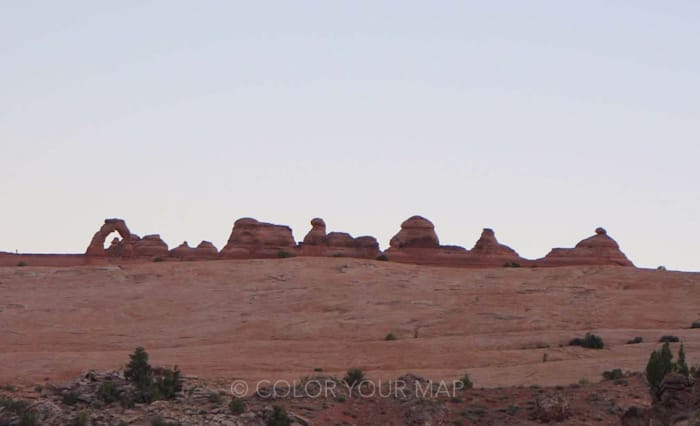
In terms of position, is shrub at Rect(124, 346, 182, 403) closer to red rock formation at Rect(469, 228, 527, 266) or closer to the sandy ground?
the sandy ground

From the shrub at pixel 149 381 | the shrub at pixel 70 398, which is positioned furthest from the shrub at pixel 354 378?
the shrub at pixel 70 398

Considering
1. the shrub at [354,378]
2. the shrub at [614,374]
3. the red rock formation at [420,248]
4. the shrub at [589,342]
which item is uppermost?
the red rock formation at [420,248]

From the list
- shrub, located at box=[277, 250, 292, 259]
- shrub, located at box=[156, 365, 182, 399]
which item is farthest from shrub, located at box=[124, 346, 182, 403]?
shrub, located at box=[277, 250, 292, 259]

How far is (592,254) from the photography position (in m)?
62.4

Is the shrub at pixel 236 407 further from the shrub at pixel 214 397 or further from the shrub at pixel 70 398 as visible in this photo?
the shrub at pixel 70 398

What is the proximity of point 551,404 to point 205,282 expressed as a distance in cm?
2493

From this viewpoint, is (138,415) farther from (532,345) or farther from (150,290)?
(150,290)

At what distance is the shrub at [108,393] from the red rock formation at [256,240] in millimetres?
32222

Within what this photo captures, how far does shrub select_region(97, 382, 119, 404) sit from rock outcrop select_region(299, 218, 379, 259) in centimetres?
3370

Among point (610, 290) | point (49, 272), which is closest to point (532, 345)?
point (610, 290)

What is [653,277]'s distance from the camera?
51.8 m

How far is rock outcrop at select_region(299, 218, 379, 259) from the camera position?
65188mm

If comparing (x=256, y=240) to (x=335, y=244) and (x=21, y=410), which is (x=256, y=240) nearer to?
(x=335, y=244)

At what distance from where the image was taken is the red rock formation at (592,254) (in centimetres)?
6166
